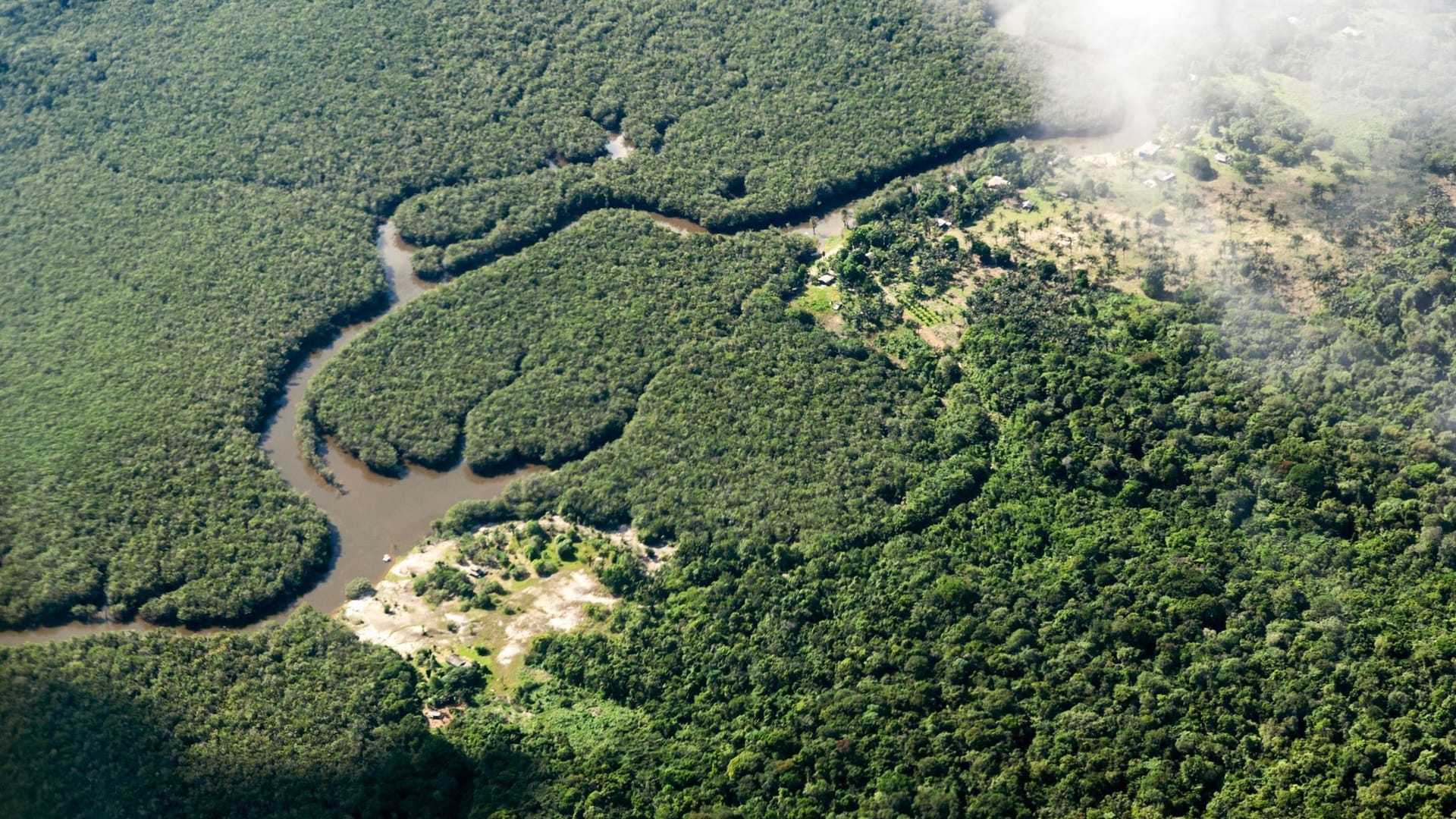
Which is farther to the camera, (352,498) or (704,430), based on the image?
(352,498)

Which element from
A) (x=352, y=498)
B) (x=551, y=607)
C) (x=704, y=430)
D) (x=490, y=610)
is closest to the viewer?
(x=551, y=607)

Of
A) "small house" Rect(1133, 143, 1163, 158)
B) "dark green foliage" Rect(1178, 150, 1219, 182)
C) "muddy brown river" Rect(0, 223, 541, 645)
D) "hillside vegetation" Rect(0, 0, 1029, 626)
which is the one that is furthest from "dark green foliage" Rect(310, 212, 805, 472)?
"dark green foliage" Rect(1178, 150, 1219, 182)

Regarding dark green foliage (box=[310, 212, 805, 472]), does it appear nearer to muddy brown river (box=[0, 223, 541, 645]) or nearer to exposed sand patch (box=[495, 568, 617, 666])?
muddy brown river (box=[0, 223, 541, 645])

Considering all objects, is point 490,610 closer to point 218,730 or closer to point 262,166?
point 218,730

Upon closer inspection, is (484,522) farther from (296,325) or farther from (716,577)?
(296,325)

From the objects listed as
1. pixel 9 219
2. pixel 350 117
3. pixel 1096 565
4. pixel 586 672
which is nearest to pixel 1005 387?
pixel 1096 565

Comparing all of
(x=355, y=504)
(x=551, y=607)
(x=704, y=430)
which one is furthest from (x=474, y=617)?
(x=704, y=430)

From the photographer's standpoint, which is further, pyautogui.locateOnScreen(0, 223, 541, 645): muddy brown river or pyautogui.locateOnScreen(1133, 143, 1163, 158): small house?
pyautogui.locateOnScreen(1133, 143, 1163, 158): small house
